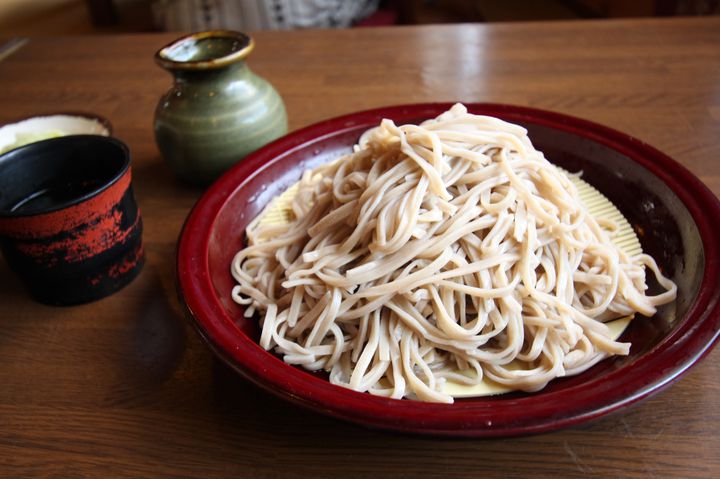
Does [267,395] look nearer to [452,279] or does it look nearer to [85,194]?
[452,279]

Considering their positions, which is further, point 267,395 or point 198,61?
point 198,61

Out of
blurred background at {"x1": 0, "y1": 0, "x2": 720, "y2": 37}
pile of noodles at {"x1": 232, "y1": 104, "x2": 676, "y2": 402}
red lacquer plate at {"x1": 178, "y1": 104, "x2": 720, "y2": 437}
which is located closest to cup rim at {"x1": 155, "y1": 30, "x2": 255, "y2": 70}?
red lacquer plate at {"x1": 178, "y1": 104, "x2": 720, "y2": 437}

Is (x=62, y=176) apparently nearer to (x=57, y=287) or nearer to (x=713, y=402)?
(x=57, y=287)

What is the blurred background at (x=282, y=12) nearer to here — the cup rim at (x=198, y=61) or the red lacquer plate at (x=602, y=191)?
the cup rim at (x=198, y=61)

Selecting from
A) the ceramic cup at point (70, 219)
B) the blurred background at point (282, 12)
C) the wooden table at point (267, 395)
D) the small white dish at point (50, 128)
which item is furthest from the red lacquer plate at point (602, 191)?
the blurred background at point (282, 12)

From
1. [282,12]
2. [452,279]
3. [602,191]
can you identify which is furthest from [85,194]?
[282,12]

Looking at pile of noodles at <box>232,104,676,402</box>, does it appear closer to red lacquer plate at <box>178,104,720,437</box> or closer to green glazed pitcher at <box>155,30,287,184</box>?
red lacquer plate at <box>178,104,720,437</box>

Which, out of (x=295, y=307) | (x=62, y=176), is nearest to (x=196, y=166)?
(x=62, y=176)
